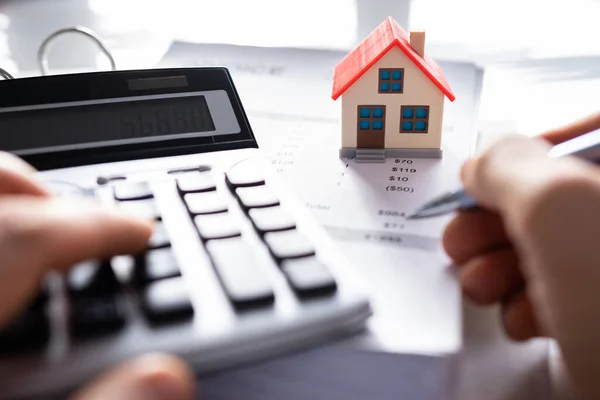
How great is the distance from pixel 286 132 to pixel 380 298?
204mm

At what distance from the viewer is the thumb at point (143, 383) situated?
0.76 feet

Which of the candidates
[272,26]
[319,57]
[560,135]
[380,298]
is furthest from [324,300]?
[272,26]

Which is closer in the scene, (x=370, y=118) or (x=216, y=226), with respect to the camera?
(x=216, y=226)

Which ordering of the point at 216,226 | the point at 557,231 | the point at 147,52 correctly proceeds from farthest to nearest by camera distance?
the point at 147,52, the point at 216,226, the point at 557,231

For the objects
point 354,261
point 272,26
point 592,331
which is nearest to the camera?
point 592,331

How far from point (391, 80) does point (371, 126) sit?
0.11ft

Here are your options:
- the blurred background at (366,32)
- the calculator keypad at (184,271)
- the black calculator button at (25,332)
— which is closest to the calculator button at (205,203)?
the calculator keypad at (184,271)

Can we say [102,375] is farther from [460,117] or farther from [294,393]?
[460,117]

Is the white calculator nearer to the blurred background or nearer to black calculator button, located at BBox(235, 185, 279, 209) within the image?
black calculator button, located at BBox(235, 185, 279, 209)

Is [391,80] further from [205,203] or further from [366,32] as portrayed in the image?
[366,32]

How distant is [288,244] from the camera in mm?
322

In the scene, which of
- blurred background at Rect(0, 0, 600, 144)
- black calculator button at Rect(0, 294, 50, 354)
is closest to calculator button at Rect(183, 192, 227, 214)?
black calculator button at Rect(0, 294, 50, 354)

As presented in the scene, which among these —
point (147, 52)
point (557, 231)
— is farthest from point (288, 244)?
point (147, 52)

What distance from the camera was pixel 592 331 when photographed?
239 millimetres
